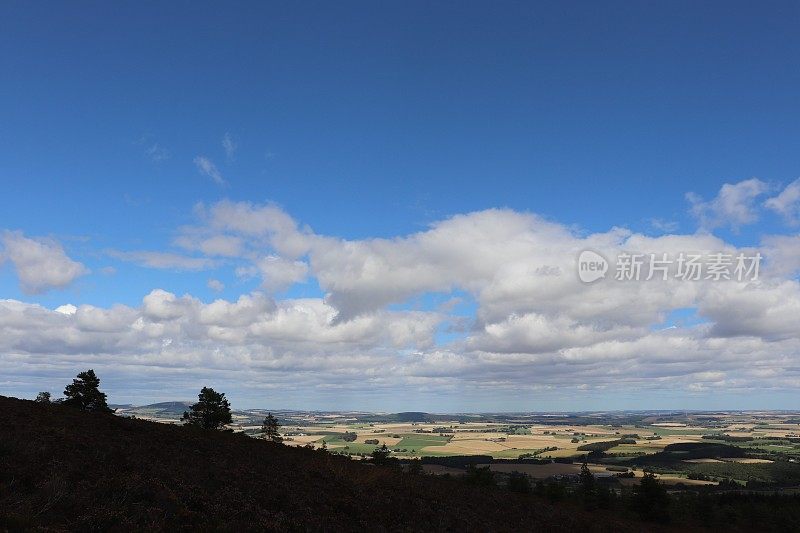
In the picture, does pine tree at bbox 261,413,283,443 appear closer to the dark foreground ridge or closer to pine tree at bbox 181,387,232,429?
pine tree at bbox 181,387,232,429

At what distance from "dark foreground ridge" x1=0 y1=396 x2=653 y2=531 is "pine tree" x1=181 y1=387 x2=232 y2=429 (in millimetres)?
19565

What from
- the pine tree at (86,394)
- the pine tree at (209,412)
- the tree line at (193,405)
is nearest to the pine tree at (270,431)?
the tree line at (193,405)

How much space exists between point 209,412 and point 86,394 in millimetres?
13464

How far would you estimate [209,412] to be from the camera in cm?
5462

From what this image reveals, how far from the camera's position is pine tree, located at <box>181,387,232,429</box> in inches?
2136

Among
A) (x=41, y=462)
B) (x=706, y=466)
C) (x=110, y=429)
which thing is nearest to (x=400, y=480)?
(x=110, y=429)

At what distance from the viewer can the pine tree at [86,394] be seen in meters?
43.7

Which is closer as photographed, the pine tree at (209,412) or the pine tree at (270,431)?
the pine tree at (209,412)

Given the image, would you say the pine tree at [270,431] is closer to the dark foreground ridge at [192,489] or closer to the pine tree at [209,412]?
the pine tree at [209,412]

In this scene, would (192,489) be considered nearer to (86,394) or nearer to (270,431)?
(86,394)

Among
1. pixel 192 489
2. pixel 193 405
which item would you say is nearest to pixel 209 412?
pixel 193 405

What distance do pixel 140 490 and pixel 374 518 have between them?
948 centimetres

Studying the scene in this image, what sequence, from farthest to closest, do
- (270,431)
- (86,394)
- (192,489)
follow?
(270,431)
(86,394)
(192,489)

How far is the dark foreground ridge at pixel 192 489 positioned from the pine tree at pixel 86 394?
12237 mm
